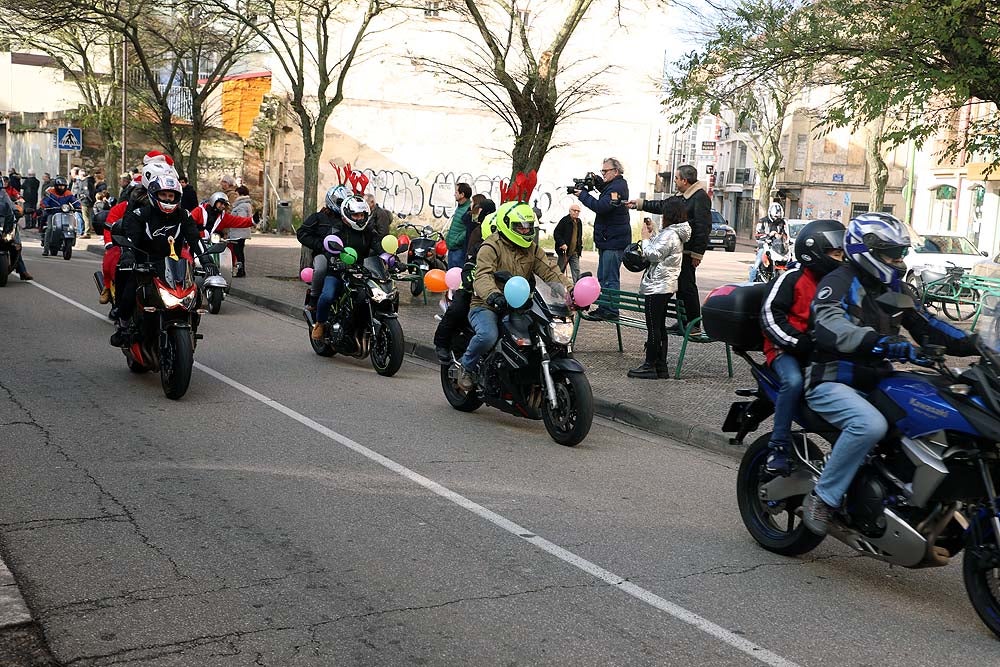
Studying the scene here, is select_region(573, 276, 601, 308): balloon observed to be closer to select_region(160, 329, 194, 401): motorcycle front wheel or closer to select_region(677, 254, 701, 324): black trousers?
select_region(677, 254, 701, 324): black trousers

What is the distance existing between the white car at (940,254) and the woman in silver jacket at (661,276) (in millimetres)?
14191

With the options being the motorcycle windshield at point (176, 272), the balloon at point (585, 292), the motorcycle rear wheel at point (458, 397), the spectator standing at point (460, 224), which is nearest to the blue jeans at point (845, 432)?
the balloon at point (585, 292)

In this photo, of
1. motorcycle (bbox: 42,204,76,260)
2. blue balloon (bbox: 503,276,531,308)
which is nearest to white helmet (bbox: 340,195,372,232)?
blue balloon (bbox: 503,276,531,308)

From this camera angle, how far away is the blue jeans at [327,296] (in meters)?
11.6

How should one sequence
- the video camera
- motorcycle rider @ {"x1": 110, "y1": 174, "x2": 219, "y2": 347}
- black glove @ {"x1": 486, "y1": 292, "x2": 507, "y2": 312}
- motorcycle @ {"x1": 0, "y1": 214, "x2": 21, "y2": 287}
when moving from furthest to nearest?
motorcycle @ {"x1": 0, "y1": 214, "x2": 21, "y2": 287}
the video camera
motorcycle rider @ {"x1": 110, "y1": 174, "x2": 219, "y2": 347}
black glove @ {"x1": 486, "y1": 292, "x2": 507, "y2": 312}

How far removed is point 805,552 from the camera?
5.69 meters

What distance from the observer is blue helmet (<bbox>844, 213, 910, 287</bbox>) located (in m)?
5.21

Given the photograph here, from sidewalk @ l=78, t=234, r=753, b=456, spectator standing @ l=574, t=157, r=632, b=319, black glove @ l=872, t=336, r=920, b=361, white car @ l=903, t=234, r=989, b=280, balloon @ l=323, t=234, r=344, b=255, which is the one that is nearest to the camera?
black glove @ l=872, t=336, r=920, b=361

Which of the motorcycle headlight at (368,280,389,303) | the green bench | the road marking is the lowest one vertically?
the road marking

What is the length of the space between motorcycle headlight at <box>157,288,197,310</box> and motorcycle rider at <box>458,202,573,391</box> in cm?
235

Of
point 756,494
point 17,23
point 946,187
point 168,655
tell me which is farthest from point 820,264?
point 946,187

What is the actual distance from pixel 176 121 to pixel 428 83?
9.23 meters

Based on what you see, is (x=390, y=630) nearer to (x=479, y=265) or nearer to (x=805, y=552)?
(x=805, y=552)

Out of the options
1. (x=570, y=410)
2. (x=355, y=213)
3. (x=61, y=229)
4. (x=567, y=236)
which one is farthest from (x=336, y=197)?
(x=61, y=229)
